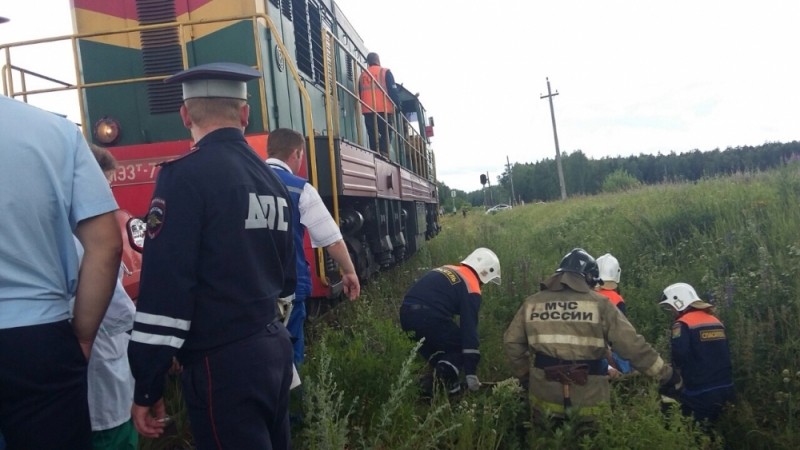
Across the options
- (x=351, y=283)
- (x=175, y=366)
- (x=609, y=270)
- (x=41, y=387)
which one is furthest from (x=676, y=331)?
(x=41, y=387)

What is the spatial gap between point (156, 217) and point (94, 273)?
0.84 feet

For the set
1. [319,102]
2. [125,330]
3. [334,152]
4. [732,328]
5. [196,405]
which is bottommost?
[732,328]

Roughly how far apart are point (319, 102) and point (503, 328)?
3.16 metres

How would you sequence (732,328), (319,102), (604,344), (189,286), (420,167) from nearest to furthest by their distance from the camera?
(189,286), (604,344), (732,328), (319,102), (420,167)

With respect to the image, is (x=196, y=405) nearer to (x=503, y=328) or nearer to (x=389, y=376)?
(x=389, y=376)

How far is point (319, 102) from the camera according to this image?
7.27m

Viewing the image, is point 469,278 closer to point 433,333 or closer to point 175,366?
point 433,333

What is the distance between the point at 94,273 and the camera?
198cm

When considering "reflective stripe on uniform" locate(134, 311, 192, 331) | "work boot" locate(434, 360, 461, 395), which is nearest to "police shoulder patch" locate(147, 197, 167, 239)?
"reflective stripe on uniform" locate(134, 311, 192, 331)

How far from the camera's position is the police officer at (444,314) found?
5.10m

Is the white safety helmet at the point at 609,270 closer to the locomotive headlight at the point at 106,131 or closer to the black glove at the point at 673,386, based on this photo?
the black glove at the point at 673,386

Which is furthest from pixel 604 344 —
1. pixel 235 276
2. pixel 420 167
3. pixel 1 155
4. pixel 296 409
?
pixel 420 167

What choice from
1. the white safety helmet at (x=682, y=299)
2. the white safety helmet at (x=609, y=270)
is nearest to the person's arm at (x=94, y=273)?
the white safety helmet at (x=682, y=299)

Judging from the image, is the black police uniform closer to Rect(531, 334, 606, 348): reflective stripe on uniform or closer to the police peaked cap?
the police peaked cap
